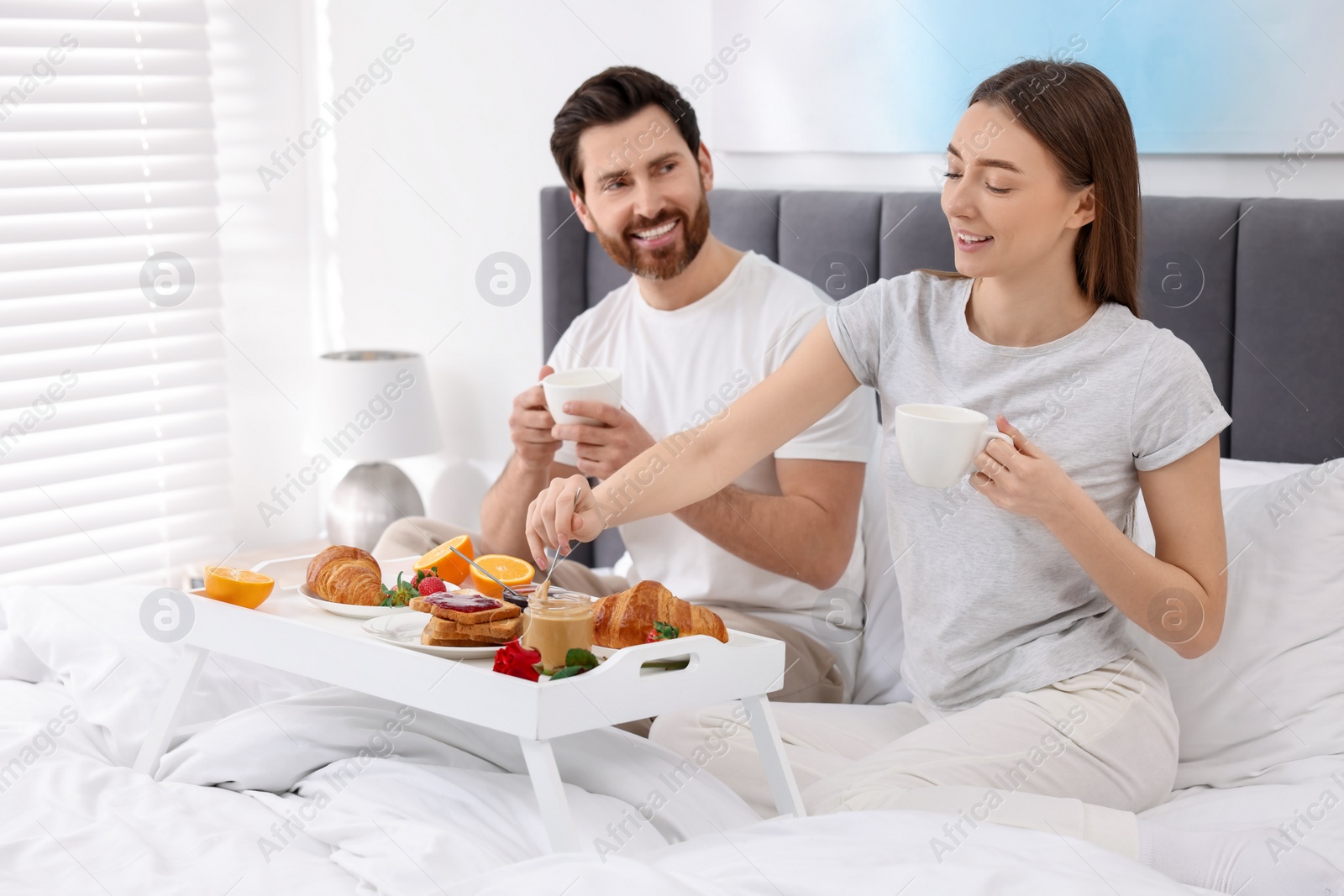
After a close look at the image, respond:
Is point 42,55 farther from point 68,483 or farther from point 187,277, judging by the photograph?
point 68,483

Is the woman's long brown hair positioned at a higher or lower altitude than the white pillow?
higher

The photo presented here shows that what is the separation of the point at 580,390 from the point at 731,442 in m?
0.21

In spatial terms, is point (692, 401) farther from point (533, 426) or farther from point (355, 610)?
point (355, 610)

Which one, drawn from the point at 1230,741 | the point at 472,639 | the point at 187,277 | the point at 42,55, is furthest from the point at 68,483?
the point at 1230,741

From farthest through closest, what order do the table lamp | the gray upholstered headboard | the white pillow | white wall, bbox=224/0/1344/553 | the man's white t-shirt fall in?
the table lamp, white wall, bbox=224/0/1344/553, the man's white t-shirt, the gray upholstered headboard, the white pillow

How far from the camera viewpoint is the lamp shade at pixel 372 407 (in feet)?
9.71

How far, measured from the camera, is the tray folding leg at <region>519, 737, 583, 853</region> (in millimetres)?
1128

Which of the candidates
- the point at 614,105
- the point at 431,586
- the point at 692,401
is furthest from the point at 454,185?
the point at 431,586

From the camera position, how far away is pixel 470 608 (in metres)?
1.26

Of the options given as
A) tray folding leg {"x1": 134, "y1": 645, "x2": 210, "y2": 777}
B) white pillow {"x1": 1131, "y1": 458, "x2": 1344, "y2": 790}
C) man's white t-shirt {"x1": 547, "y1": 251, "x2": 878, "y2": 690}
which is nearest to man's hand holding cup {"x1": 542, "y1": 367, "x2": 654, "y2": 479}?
man's white t-shirt {"x1": 547, "y1": 251, "x2": 878, "y2": 690}

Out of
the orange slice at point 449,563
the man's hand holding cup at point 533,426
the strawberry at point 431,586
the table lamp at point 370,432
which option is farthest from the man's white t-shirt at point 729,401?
the table lamp at point 370,432

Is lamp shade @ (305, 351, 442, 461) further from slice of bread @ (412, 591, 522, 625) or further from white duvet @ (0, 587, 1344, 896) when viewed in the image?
slice of bread @ (412, 591, 522, 625)

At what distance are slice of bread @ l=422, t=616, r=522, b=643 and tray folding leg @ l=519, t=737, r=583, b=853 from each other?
0.43ft

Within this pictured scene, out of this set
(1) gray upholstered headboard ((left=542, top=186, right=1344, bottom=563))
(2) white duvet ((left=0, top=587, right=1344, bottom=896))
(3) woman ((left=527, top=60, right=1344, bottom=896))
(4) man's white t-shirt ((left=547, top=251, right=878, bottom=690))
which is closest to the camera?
(2) white duvet ((left=0, top=587, right=1344, bottom=896))
